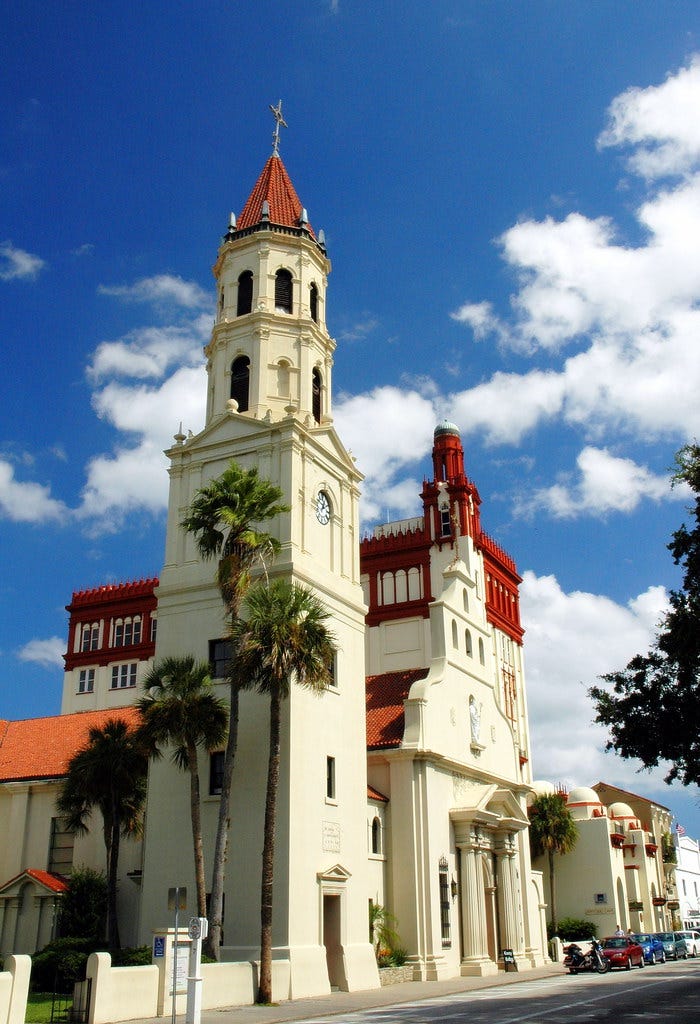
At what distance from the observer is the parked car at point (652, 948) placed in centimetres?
4591

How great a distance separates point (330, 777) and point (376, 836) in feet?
17.5

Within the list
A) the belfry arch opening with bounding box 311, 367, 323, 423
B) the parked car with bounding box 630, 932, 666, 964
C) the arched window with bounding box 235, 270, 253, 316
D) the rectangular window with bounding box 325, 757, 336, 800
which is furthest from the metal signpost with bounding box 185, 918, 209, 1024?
the parked car with bounding box 630, 932, 666, 964

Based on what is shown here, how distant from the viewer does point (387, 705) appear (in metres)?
39.8

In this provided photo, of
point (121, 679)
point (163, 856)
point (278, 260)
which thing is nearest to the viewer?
point (163, 856)

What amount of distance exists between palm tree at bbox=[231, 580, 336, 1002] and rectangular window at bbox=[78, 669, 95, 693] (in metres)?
46.8

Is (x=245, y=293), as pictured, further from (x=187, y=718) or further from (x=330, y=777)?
(x=330, y=777)

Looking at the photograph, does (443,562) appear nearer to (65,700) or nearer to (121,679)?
(121,679)

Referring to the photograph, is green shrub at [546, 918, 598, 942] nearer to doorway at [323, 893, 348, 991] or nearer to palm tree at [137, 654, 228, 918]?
doorway at [323, 893, 348, 991]

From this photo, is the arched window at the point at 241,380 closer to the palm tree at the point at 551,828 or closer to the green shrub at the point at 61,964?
the green shrub at the point at 61,964

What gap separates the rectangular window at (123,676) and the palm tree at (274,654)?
44165mm

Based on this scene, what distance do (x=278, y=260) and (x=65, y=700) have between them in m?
44.9

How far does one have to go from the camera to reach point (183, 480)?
3441 cm

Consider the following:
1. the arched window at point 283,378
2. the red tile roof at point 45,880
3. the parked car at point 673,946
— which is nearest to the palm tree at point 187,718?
the red tile roof at point 45,880

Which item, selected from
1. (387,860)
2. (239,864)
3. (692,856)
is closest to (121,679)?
(387,860)
